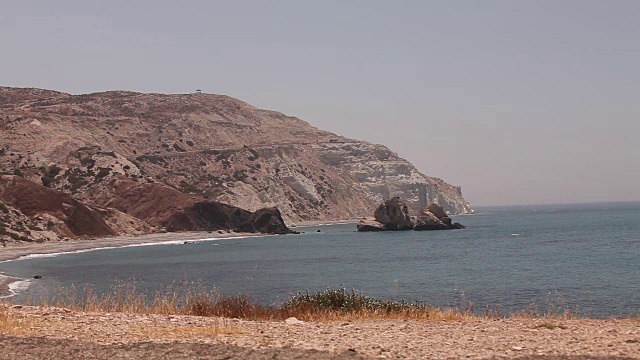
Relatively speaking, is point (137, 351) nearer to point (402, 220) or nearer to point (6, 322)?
point (6, 322)

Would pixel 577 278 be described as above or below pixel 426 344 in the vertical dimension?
below

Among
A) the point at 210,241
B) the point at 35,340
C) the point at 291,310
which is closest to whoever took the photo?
the point at 35,340

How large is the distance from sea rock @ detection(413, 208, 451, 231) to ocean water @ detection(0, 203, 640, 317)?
181 feet

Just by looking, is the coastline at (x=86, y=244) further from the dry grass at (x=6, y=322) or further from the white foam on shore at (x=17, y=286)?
the dry grass at (x=6, y=322)

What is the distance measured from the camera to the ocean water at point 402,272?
141ft

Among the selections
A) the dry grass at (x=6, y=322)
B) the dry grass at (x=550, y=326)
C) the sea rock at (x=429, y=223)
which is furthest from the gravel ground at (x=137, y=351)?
the sea rock at (x=429, y=223)

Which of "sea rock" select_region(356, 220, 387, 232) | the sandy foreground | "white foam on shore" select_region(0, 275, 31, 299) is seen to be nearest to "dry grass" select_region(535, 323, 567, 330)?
the sandy foreground

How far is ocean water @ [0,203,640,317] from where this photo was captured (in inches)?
1697

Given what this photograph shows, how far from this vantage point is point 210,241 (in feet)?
427

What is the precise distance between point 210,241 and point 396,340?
11968 cm

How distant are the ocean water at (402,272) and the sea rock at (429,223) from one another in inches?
2172

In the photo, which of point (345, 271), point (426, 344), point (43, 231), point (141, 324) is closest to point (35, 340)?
point (141, 324)

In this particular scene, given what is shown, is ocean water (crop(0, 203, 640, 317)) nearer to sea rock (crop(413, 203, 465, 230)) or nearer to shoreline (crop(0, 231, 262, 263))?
shoreline (crop(0, 231, 262, 263))

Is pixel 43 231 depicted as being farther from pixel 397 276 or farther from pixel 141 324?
pixel 141 324
